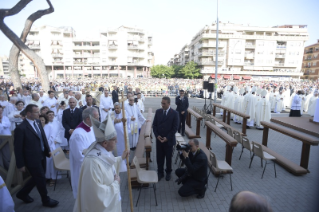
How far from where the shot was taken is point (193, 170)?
3.89 meters

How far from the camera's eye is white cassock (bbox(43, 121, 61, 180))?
4.70 m

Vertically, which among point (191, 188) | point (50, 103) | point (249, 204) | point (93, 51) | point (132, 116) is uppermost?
point (93, 51)

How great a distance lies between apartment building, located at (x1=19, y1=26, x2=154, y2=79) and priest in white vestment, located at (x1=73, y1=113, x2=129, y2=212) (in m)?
58.0

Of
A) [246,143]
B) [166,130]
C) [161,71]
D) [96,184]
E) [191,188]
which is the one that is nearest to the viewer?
[96,184]

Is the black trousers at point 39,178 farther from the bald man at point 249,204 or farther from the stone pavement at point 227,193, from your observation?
the bald man at point 249,204

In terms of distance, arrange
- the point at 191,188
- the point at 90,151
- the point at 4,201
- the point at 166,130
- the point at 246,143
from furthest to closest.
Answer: the point at 246,143 → the point at 166,130 → the point at 191,188 → the point at 4,201 → the point at 90,151

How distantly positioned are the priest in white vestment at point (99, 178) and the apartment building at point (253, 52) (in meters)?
53.4

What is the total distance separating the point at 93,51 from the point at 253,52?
50885mm

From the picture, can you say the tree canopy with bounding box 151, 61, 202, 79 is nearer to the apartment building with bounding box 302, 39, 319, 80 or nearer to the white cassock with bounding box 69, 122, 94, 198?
the apartment building with bounding box 302, 39, 319, 80

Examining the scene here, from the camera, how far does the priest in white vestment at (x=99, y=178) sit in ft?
6.99

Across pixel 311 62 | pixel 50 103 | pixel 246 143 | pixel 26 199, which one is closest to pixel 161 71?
pixel 311 62

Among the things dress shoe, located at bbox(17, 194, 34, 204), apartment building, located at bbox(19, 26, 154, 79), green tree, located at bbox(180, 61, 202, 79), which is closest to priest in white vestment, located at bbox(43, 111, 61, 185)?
dress shoe, located at bbox(17, 194, 34, 204)

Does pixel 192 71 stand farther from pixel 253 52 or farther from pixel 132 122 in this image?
pixel 132 122

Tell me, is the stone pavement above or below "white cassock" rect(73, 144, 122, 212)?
below
